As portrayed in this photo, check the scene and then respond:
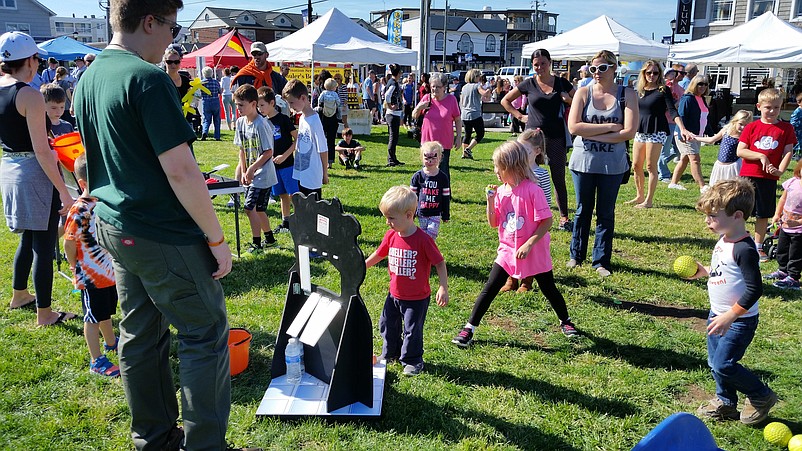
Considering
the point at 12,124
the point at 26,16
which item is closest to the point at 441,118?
the point at 12,124

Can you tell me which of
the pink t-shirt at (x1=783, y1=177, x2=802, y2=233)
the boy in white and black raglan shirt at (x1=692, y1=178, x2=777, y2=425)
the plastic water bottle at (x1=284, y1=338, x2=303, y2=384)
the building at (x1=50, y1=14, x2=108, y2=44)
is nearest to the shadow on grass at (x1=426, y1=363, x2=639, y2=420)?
the boy in white and black raglan shirt at (x1=692, y1=178, x2=777, y2=425)

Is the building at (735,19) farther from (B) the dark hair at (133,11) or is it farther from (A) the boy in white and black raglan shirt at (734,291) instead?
(B) the dark hair at (133,11)

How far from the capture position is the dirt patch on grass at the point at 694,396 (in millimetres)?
3584

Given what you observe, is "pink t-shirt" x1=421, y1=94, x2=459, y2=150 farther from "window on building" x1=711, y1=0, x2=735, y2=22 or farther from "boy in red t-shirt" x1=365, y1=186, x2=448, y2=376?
"window on building" x1=711, y1=0, x2=735, y2=22

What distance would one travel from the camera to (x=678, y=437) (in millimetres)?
1821

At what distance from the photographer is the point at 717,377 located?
10.9ft

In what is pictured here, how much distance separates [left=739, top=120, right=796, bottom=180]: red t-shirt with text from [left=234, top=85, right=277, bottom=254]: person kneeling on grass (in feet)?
16.2

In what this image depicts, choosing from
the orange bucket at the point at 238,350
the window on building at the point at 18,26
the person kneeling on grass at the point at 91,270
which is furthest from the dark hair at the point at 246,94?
the window on building at the point at 18,26

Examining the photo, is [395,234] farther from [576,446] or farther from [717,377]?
[717,377]

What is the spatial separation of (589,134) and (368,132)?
12233 mm

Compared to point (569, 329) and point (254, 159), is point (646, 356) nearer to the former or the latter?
point (569, 329)

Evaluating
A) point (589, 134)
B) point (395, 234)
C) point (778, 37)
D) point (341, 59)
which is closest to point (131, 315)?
point (395, 234)

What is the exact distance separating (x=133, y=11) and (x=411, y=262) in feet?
6.69

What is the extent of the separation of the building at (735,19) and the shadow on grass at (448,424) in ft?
103
